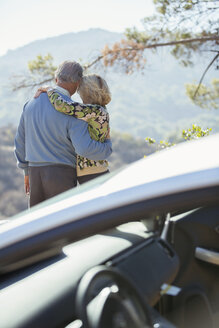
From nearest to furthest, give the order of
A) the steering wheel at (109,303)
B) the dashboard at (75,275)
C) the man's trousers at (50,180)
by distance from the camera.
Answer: the steering wheel at (109,303)
the dashboard at (75,275)
the man's trousers at (50,180)

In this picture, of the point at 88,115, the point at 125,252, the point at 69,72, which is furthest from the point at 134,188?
the point at 69,72

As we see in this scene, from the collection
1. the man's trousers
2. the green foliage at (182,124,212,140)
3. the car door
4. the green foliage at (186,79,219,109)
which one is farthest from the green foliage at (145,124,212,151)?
the green foliage at (186,79,219,109)

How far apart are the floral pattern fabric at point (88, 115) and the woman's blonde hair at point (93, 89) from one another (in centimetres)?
7

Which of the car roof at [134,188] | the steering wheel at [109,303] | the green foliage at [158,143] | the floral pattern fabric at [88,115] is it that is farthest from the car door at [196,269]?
the green foliage at [158,143]

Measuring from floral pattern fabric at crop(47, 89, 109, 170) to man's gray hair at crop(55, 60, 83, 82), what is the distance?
0.13 metres

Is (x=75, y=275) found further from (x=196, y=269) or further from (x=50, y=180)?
(x=50, y=180)

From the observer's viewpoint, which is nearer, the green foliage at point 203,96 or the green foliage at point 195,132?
the green foliage at point 195,132

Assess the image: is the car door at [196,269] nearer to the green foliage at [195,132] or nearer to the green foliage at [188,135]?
the green foliage at [188,135]

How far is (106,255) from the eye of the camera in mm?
1570

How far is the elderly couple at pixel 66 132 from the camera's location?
9.73 feet

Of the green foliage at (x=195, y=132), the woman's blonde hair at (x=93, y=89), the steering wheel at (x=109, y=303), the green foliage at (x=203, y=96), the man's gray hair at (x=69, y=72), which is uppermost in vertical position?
the man's gray hair at (x=69, y=72)

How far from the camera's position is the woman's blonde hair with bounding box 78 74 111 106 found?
3.03m

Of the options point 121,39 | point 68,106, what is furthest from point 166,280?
point 121,39

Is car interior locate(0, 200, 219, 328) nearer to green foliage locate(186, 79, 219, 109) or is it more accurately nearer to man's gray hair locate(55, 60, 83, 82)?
man's gray hair locate(55, 60, 83, 82)
